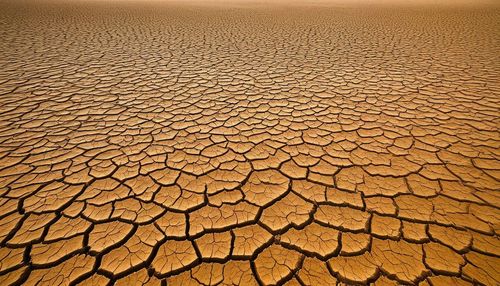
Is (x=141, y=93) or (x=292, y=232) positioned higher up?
(x=141, y=93)

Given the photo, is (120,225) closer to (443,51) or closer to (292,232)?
(292,232)

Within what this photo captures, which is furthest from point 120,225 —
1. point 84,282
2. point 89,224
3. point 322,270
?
point 322,270

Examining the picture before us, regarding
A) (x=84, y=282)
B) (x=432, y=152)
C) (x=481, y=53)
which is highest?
(x=481, y=53)

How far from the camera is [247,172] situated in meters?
1.82

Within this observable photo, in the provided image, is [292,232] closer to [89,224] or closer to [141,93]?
[89,224]

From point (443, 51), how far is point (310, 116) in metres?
4.35

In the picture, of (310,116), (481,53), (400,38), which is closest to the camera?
(310,116)

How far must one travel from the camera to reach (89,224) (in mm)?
1393

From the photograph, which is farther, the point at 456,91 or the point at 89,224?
the point at 456,91

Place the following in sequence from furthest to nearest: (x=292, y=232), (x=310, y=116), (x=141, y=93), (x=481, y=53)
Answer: (x=481, y=53)
(x=141, y=93)
(x=310, y=116)
(x=292, y=232)

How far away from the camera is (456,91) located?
309 centimetres

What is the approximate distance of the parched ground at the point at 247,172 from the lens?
47.6 inches

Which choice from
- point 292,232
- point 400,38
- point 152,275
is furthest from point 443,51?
point 152,275

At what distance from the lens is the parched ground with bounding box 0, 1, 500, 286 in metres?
1.21
